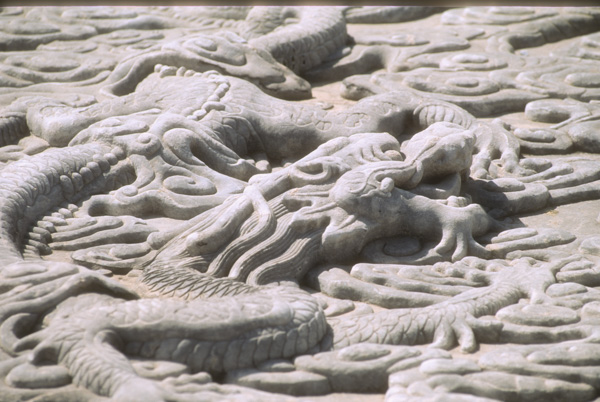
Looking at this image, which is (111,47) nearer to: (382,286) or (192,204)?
(192,204)

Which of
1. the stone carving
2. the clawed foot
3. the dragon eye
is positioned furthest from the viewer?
the dragon eye

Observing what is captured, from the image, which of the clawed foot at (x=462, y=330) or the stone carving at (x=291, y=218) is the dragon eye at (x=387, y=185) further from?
the clawed foot at (x=462, y=330)

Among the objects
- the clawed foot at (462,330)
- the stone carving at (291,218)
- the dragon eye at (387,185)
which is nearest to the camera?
the stone carving at (291,218)

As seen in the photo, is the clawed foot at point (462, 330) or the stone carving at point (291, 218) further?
the clawed foot at point (462, 330)

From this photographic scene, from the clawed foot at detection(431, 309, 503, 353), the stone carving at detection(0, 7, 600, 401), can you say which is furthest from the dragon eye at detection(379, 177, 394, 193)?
the clawed foot at detection(431, 309, 503, 353)

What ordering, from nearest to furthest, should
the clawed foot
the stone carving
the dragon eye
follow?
the stone carving
the clawed foot
the dragon eye

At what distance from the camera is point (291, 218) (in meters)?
3.28

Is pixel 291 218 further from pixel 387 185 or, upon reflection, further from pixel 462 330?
pixel 462 330

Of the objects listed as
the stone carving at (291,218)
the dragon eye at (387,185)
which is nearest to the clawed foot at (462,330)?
the stone carving at (291,218)

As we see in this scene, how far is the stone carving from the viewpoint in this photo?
8.33 ft

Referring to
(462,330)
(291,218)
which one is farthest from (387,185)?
(462,330)

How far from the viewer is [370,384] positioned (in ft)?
8.48

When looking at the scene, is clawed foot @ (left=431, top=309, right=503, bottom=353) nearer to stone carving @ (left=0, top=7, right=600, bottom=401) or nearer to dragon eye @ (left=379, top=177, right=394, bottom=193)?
stone carving @ (left=0, top=7, right=600, bottom=401)

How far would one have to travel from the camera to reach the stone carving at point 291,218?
2.54 metres
